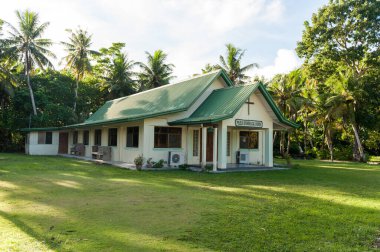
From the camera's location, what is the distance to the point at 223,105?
15.1 m

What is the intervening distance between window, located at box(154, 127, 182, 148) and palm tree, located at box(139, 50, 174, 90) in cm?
1980

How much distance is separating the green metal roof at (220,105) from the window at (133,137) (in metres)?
2.40

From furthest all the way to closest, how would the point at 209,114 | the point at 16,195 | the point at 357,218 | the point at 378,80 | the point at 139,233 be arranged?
the point at 378,80
the point at 209,114
the point at 16,195
the point at 357,218
the point at 139,233

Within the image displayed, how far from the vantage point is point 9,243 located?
427cm

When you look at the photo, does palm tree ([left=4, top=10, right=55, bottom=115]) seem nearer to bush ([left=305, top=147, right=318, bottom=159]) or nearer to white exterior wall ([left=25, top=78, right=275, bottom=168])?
white exterior wall ([left=25, top=78, right=275, bottom=168])

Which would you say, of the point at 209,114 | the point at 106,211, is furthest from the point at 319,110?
the point at 106,211

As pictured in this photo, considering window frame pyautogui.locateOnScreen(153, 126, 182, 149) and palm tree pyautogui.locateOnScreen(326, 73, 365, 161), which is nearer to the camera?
window frame pyautogui.locateOnScreen(153, 126, 182, 149)

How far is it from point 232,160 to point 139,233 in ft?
45.1

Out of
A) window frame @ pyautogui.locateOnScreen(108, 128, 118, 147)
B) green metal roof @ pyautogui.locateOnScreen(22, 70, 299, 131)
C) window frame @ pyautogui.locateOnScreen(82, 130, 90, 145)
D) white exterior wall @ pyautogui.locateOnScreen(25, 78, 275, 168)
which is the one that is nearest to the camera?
green metal roof @ pyautogui.locateOnScreen(22, 70, 299, 131)

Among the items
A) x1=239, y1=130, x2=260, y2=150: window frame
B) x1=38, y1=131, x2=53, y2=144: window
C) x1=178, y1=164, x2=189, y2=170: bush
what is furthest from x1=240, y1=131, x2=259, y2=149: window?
x1=38, y1=131, x2=53, y2=144: window

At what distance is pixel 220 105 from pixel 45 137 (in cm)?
1806

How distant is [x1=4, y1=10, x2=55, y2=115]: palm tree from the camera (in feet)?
96.6

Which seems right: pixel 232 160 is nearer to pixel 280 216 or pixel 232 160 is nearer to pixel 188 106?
pixel 188 106

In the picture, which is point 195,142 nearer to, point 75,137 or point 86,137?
point 86,137
